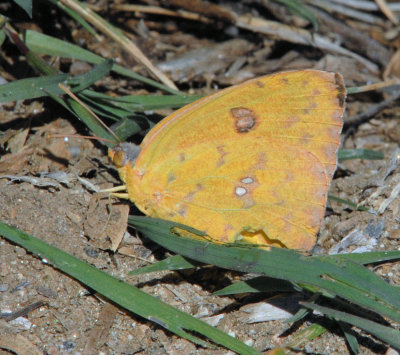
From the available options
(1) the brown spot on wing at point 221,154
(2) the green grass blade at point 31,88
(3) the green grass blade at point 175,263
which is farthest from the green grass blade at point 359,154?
(2) the green grass blade at point 31,88

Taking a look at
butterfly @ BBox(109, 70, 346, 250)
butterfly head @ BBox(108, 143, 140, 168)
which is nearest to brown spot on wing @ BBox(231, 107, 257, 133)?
butterfly @ BBox(109, 70, 346, 250)

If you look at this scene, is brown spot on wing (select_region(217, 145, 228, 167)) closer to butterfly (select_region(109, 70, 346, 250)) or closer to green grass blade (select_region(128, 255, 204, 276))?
butterfly (select_region(109, 70, 346, 250))

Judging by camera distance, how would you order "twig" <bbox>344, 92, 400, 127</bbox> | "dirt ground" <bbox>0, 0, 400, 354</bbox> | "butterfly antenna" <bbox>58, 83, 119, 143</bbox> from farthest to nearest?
"twig" <bbox>344, 92, 400, 127</bbox> → "butterfly antenna" <bbox>58, 83, 119, 143</bbox> → "dirt ground" <bbox>0, 0, 400, 354</bbox>

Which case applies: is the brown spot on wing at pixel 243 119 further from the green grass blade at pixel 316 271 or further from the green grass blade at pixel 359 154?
the green grass blade at pixel 359 154

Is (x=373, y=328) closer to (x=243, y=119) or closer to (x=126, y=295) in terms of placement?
(x=126, y=295)

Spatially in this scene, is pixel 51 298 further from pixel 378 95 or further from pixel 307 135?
pixel 378 95

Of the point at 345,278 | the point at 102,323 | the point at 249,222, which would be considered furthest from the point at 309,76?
the point at 102,323

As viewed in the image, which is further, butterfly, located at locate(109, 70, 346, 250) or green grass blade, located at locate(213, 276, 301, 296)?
butterfly, located at locate(109, 70, 346, 250)

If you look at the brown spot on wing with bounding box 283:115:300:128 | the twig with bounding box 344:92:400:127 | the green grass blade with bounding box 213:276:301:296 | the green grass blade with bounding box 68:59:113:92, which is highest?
the green grass blade with bounding box 68:59:113:92

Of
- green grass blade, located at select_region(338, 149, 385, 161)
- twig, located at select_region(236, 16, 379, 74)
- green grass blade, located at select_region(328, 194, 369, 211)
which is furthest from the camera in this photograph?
twig, located at select_region(236, 16, 379, 74)
